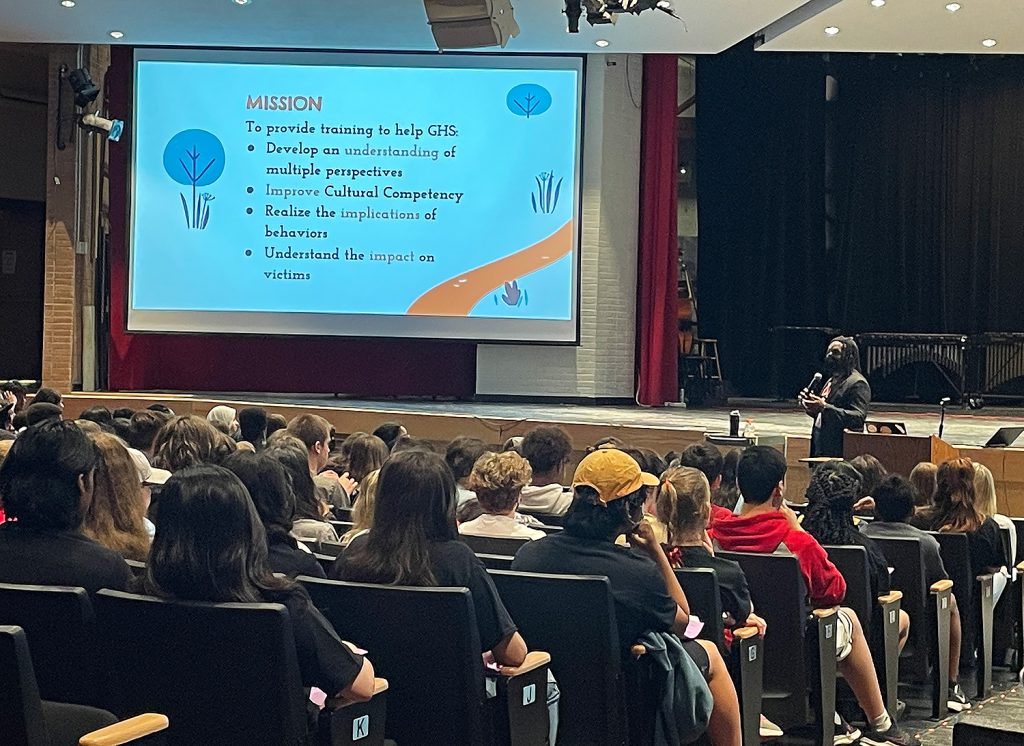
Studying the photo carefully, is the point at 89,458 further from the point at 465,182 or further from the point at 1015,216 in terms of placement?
the point at 1015,216

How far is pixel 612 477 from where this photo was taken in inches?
118

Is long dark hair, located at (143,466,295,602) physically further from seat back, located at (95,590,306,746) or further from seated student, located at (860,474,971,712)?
seated student, located at (860,474,971,712)

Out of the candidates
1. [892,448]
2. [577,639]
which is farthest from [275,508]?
[892,448]

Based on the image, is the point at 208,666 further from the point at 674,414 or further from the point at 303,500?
the point at 674,414

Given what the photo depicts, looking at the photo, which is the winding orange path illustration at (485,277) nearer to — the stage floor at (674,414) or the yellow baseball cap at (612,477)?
the stage floor at (674,414)

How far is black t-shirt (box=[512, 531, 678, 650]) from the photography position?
9.57 feet

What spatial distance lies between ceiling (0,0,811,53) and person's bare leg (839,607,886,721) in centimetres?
628

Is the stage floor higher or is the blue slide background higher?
the blue slide background

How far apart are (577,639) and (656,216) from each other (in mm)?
8757

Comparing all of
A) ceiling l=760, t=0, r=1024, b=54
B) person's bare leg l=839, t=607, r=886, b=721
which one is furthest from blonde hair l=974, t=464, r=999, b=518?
ceiling l=760, t=0, r=1024, b=54

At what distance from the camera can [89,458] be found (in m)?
2.60

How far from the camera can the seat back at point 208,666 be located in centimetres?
227

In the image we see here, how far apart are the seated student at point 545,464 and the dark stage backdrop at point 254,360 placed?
6646 millimetres

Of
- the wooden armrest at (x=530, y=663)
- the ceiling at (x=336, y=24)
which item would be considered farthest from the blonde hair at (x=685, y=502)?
the ceiling at (x=336, y=24)
